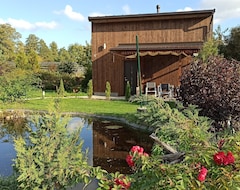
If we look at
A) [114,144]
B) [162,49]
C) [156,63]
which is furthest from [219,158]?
[156,63]

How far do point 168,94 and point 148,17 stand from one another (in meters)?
5.37

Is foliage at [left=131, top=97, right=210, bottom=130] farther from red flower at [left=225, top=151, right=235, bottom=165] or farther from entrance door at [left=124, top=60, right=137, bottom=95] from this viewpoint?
entrance door at [left=124, top=60, right=137, bottom=95]

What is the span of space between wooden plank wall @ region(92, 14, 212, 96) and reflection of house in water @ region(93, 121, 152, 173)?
926 centimetres

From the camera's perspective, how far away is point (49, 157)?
3.15 metres

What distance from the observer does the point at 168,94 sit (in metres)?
16.1

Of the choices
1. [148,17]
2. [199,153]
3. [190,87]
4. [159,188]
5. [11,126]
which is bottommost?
[11,126]

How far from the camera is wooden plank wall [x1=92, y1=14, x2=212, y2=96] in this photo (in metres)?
17.5

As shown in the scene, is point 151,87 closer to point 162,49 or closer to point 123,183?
point 162,49

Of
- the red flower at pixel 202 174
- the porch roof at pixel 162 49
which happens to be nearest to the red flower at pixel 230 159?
the red flower at pixel 202 174

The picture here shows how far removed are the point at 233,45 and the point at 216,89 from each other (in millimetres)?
12454

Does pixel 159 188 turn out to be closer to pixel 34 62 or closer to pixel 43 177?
pixel 43 177

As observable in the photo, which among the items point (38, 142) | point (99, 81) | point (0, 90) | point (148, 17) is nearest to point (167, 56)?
point (148, 17)

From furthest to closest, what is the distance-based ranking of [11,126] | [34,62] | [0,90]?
[34,62], [0,90], [11,126]

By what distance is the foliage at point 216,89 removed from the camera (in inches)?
267
